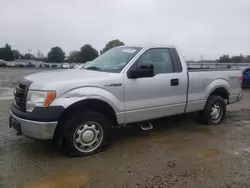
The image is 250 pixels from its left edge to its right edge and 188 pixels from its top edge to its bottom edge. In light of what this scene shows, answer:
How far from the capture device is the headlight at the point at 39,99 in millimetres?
4023

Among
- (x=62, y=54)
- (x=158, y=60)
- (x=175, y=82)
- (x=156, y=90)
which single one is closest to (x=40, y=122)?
(x=156, y=90)

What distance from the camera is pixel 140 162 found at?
14.0 feet

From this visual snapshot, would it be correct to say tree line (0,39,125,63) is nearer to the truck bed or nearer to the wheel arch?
the truck bed

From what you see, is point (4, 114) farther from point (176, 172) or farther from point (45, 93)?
point (176, 172)

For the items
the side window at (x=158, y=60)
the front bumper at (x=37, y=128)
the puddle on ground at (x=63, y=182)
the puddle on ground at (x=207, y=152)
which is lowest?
the puddle on ground at (x=207, y=152)

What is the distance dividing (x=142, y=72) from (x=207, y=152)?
178 cm

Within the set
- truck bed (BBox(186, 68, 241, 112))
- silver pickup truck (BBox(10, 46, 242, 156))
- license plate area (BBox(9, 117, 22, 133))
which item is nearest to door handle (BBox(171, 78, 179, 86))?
silver pickup truck (BBox(10, 46, 242, 156))

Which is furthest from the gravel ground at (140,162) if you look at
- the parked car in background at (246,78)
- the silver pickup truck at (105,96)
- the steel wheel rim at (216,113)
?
the parked car in background at (246,78)

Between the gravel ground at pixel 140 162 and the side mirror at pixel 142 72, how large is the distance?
4.24 feet

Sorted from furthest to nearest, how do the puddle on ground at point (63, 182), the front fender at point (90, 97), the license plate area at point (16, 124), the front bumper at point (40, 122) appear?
the license plate area at point (16, 124) → the front fender at point (90, 97) → the front bumper at point (40, 122) → the puddle on ground at point (63, 182)

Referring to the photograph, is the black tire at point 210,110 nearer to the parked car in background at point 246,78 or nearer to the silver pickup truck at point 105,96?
the silver pickup truck at point 105,96

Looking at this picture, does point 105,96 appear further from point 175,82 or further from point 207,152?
point 207,152

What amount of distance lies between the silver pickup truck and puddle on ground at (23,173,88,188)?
0.66 meters

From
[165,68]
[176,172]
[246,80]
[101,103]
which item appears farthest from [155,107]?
[246,80]
